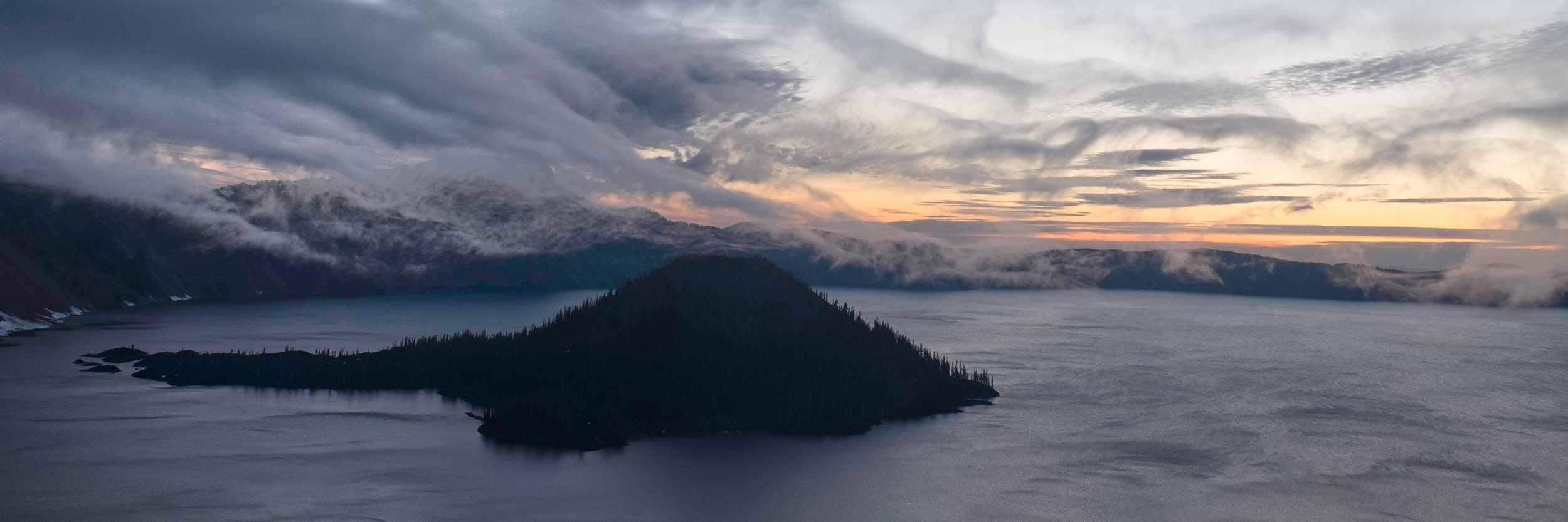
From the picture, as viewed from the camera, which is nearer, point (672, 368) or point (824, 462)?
point (824, 462)

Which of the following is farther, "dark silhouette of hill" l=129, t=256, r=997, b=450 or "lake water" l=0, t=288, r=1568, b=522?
"dark silhouette of hill" l=129, t=256, r=997, b=450

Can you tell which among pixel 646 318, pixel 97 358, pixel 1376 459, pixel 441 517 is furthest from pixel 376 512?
pixel 97 358

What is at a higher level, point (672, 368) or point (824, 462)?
point (672, 368)

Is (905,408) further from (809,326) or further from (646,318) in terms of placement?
(646,318)

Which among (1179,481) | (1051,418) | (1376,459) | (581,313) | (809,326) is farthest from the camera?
(581,313)

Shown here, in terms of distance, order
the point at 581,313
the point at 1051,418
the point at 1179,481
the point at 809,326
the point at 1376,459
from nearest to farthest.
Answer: the point at 1179,481
the point at 1376,459
the point at 1051,418
the point at 809,326
the point at 581,313

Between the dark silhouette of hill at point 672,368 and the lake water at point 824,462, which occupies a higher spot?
the dark silhouette of hill at point 672,368

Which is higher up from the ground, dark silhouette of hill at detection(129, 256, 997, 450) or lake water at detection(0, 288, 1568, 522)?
dark silhouette of hill at detection(129, 256, 997, 450)

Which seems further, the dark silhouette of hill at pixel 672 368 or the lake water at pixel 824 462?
the dark silhouette of hill at pixel 672 368
